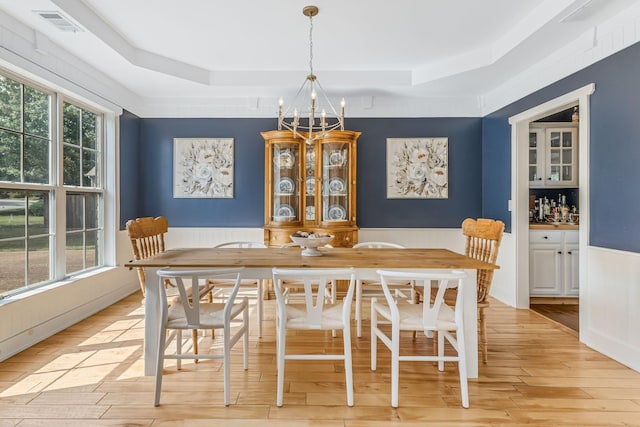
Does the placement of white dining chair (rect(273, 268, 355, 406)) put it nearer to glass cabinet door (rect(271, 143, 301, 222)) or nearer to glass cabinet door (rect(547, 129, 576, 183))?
glass cabinet door (rect(271, 143, 301, 222))

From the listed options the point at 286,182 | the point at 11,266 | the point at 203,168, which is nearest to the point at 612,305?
the point at 286,182

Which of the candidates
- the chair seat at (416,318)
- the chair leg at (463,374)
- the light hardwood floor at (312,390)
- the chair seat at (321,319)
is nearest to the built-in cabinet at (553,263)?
the light hardwood floor at (312,390)

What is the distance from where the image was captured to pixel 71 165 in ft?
11.1

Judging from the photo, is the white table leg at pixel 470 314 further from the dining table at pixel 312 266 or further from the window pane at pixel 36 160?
the window pane at pixel 36 160

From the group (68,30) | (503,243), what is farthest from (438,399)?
(68,30)

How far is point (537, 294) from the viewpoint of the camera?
3852 millimetres

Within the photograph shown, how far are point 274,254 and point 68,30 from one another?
92.2 inches

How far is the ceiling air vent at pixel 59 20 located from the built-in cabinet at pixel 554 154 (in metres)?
4.67

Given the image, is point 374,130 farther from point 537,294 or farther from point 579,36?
point 537,294

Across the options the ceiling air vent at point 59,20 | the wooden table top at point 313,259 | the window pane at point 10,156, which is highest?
the ceiling air vent at point 59,20

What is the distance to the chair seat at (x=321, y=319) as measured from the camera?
6.42 ft

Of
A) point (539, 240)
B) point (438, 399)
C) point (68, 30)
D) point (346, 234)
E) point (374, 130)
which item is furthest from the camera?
point (374, 130)

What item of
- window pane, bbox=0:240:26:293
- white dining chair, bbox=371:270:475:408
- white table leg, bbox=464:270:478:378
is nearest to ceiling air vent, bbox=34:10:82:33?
window pane, bbox=0:240:26:293

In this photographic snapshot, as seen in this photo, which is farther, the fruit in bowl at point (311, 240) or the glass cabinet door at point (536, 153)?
the glass cabinet door at point (536, 153)
